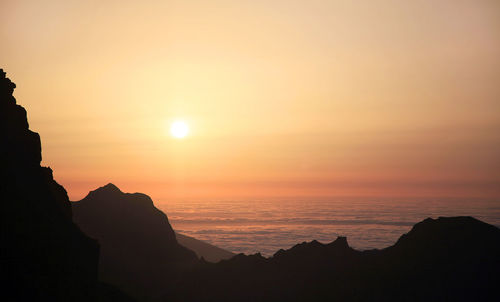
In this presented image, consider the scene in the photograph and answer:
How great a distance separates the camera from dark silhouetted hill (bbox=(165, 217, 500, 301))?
38.8 m

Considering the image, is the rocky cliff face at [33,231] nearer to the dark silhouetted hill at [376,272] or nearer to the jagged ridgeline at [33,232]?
the jagged ridgeline at [33,232]

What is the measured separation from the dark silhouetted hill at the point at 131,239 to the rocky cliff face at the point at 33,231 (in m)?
24.2

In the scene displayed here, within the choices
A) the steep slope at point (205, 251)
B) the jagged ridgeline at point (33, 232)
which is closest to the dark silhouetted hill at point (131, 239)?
the steep slope at point (205, 251)

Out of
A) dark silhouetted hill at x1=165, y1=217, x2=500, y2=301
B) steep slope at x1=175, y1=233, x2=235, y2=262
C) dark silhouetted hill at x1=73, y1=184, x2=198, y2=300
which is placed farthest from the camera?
steep slope at x1=175, y1=233, x2=235, y2=262

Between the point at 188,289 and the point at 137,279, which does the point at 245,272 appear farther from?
the point at 137,279

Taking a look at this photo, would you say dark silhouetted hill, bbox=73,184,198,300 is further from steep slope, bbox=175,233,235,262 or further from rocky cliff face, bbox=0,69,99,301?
rocky cliff face, bbox=0,69,99,301

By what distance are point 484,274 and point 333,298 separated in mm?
13403

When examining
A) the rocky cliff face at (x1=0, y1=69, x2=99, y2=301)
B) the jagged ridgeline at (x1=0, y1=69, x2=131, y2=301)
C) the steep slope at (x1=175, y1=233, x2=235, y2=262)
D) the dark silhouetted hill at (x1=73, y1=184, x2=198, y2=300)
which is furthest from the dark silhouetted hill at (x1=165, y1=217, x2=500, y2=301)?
the steep slope at (x1=175, y1=233, x2=235, y2=262)

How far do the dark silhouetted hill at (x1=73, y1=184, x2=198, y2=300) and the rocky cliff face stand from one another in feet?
79.4

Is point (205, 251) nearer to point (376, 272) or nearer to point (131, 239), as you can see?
point (131, 239)

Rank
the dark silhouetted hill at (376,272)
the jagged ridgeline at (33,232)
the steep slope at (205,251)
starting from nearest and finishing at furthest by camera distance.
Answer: the jagged ridgeline at (33,232), the dark silhouetted hill at (376,272), the steep slope at (205,251)

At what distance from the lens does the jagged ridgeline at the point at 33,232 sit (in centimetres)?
2281

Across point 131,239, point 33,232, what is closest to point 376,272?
point 33,232

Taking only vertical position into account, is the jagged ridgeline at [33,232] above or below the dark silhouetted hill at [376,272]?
above
